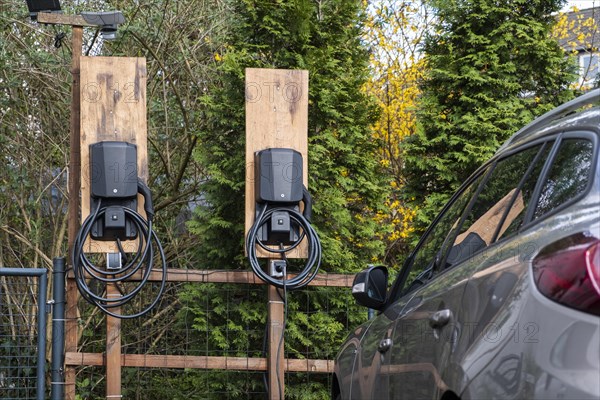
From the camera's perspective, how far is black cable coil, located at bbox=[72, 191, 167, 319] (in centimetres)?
602

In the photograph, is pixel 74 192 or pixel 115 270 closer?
pixel 115 270

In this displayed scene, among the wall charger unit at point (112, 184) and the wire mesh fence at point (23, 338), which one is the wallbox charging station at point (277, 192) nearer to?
the wall charger unit at point (112, 184)

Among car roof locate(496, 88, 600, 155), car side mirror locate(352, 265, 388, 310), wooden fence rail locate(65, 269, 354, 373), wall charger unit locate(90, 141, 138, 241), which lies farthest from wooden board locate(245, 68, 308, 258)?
car roof locate(496, 88, 600, 155)

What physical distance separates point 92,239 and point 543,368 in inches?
184

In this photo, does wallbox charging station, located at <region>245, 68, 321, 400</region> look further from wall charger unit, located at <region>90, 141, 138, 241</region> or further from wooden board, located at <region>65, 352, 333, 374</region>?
wall charger unit, located at <region>90, 141, 138, 241</region>

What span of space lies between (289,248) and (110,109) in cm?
158

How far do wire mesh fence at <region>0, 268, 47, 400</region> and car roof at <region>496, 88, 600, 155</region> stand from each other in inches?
Answer: 159

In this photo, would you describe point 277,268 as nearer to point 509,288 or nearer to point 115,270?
point 115,270

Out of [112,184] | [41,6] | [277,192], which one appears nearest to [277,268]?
[277,192]

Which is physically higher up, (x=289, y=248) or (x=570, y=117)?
(x=570, y=117)

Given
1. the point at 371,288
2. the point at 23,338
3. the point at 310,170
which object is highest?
the point at 310,170

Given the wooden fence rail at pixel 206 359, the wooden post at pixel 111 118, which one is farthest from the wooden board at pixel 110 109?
the wooden fence rail at pixel 206 359

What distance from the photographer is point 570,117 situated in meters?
2.54

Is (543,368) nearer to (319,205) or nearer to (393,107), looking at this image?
(319,205)
